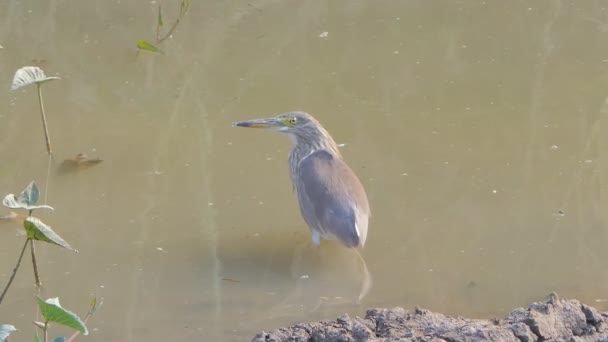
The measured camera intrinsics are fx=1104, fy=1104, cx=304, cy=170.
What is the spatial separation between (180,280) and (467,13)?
3711 mm

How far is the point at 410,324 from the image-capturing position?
15.4ft

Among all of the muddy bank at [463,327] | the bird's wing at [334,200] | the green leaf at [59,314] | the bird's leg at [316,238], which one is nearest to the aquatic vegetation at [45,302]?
the green leaf at [59,314]

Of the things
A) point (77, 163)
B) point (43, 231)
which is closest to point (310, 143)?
point (77, 163)

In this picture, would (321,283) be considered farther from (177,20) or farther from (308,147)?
(177,20)

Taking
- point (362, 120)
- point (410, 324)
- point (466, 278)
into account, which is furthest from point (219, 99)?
point (410, 324)

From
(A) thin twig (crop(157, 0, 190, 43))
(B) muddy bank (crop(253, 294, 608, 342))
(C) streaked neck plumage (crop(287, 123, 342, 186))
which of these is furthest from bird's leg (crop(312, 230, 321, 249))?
(A) thin twig (crop(157, 0, 190, 43))

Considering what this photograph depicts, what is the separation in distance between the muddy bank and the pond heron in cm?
91

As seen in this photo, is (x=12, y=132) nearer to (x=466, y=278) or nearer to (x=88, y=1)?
(x=88, y=1)

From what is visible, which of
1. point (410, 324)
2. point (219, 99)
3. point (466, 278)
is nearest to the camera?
point (410, 324)

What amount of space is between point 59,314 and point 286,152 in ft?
9.95

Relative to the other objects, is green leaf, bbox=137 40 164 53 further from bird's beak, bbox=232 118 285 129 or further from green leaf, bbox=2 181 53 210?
green leaf, bbox=2 181 53 210

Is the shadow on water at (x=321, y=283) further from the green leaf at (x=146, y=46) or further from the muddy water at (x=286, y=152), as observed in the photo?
the green leaf at (x=146, y=46)

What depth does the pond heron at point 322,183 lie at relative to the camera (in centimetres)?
570

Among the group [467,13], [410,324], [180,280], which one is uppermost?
[467,13]
